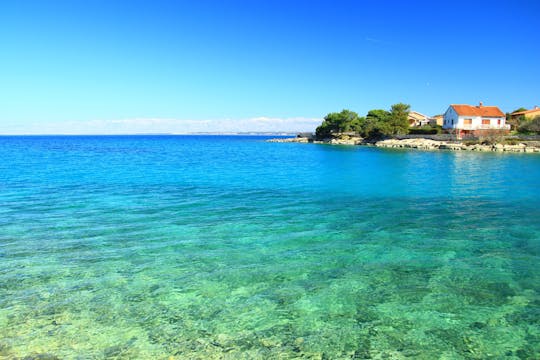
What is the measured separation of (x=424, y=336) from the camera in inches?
238

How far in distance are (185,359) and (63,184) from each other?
72.3 feet

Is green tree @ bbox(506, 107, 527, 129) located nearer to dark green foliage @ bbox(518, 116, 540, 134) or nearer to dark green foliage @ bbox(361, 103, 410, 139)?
dark green foliage @ bbox(518, 116, 540, 134)

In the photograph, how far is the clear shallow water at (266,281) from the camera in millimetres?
5820

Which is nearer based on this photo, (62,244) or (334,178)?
(62,244)

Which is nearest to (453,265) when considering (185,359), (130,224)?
(185,359)

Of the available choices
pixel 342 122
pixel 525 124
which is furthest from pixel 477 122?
pixel 342 122

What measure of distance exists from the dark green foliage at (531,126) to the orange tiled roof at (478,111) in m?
5.15

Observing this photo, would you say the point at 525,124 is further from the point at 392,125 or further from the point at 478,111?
the point at 392,125

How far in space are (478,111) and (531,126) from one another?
38.4 ft

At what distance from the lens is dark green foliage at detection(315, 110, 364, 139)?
362 ft

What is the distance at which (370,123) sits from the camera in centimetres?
10338

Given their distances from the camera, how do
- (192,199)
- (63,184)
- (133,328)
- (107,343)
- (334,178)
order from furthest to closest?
(334,178) < (63,184) < (192,199) < (133,328) < (107,343)

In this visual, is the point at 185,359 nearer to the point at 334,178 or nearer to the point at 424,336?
the point at 424,336

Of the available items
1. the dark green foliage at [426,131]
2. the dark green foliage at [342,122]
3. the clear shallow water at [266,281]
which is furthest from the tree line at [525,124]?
the clear shallow water at [266,281]
